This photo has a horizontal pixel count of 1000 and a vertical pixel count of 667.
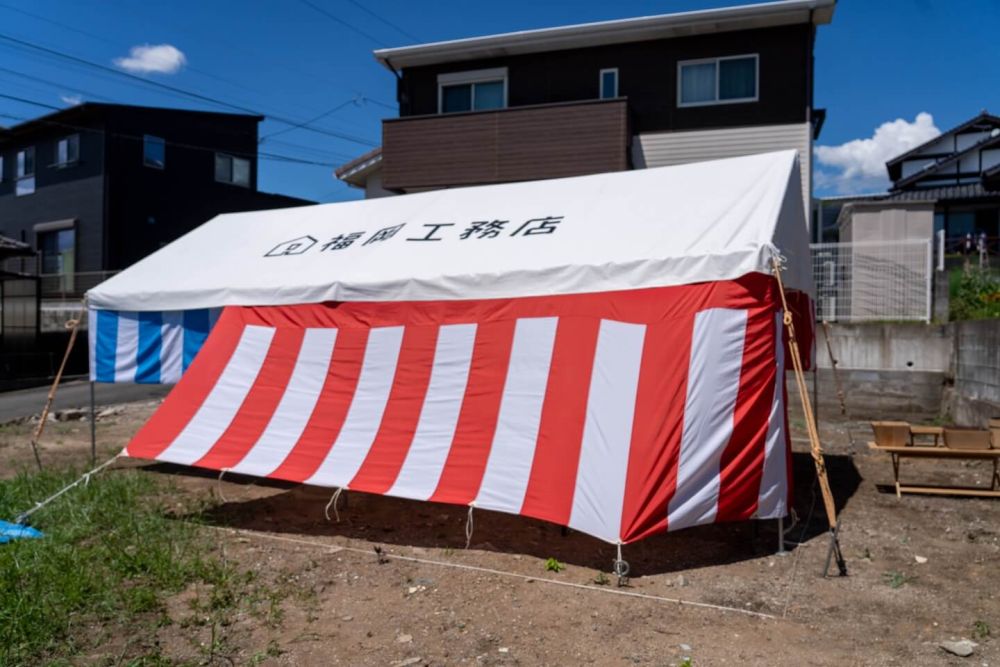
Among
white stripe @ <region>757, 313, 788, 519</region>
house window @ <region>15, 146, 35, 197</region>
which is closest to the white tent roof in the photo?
white stripe @ <region>757, 313, 788, 519</region>

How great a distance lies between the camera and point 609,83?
14594mm

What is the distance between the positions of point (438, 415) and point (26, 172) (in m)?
24.7

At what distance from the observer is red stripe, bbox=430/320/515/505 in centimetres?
473

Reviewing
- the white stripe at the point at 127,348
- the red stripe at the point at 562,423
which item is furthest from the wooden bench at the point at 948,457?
the white stripe at the point at 127,348

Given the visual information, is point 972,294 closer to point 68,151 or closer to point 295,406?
point 295,406

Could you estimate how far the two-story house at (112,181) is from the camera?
21188 millimetres

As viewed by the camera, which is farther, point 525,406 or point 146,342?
point 146,342

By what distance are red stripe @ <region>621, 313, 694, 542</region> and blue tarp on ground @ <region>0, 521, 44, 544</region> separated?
393 cm

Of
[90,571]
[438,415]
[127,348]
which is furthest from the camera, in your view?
[127,348]

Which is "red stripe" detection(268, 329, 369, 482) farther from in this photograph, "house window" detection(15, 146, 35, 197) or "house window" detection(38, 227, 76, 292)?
"house window" detection(15, 146, 35, 197)

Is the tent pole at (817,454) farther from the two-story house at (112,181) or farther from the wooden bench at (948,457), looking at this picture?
the two-story house at (112,181)

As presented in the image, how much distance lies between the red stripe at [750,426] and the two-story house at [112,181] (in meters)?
20.3

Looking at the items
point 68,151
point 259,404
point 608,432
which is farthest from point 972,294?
point 68,151

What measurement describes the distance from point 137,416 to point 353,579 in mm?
9007
